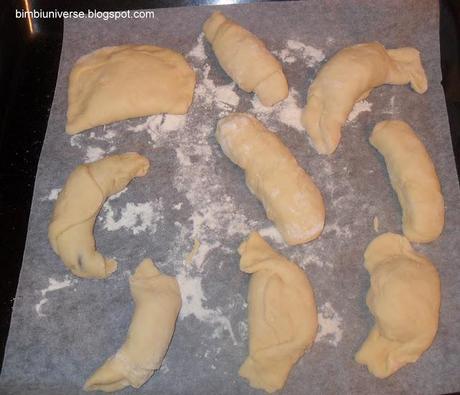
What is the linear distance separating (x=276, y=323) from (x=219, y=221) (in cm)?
35

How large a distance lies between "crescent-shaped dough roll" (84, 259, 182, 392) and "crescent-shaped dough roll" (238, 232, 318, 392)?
8.8 inches

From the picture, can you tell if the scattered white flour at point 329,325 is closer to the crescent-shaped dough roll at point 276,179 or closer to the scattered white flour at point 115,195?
the crescent-shaped dough roll at point 276,179

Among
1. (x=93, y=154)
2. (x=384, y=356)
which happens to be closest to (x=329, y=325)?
(x=384, y=356)

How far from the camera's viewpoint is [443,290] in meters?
1.45

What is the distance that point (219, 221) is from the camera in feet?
4.94

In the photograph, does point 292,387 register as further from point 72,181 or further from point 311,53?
point 311,53

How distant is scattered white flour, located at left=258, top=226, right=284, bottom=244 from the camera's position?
150cm

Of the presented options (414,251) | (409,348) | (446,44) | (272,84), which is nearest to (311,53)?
A: (272,84)

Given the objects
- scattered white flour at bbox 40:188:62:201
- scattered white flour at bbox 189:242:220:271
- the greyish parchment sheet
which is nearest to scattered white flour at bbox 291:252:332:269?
the greyish parchment sheet


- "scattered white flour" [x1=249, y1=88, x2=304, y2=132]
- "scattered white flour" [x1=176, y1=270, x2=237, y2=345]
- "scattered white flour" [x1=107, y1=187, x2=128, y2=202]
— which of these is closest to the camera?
"scattered white flour" [x1=176, y1=270, x2=237, y2=345]

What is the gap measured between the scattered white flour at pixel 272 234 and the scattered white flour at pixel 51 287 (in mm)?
566

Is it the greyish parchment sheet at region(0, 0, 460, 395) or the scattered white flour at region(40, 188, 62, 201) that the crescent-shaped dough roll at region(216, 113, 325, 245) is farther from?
the scattered white flour at region(40, 188, 62, 201)

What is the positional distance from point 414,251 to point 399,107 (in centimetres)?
49

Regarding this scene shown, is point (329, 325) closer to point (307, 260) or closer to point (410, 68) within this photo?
point (307, 260)
